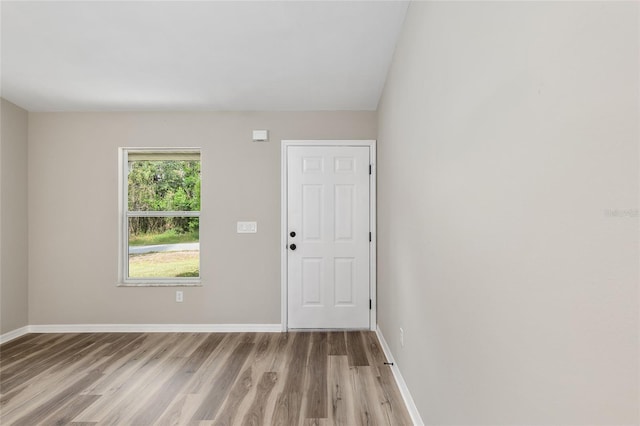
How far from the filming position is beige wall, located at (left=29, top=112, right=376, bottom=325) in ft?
12.7

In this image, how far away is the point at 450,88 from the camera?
4.62ft

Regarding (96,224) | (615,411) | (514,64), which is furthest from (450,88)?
(96,224)

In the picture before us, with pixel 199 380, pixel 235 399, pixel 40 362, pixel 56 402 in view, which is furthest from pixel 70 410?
pixel 40 362

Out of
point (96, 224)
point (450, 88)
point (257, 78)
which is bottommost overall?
point (96, 224)

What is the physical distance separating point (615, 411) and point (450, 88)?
118 cm

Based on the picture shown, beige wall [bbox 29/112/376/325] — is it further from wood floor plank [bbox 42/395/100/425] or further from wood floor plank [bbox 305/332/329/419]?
wood floor plank [bbox 42/395/100/425]

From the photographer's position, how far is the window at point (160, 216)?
3984mm

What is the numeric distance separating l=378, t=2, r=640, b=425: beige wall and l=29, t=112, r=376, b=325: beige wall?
2389 mm

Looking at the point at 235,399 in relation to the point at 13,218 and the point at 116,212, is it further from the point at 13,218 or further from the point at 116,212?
the point at 13,218

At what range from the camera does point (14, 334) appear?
369 centimetres

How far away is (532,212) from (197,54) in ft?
8.63

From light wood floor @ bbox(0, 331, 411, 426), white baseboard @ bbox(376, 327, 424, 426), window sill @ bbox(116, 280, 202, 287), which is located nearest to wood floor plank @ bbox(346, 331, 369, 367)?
light wood floor @ bbox(0, 331, 411, 426)

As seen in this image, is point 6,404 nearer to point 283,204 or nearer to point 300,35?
point 283,204

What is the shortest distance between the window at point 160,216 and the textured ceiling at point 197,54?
0.63 m
